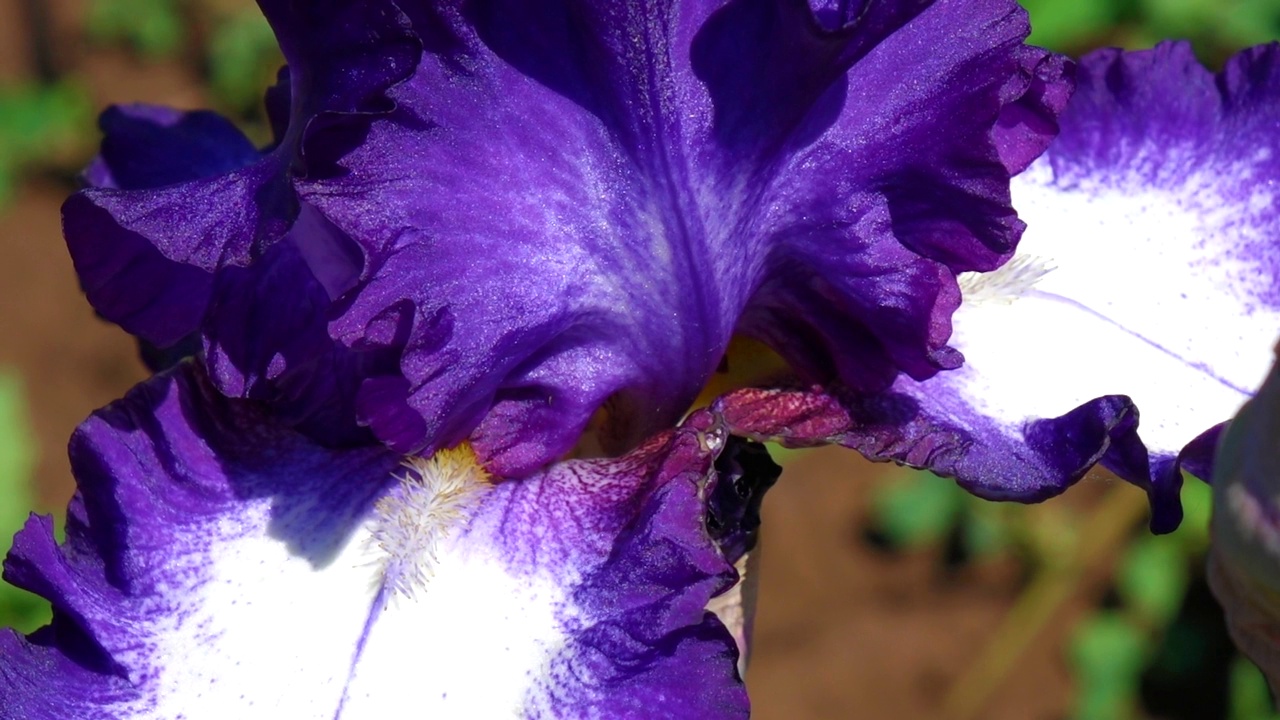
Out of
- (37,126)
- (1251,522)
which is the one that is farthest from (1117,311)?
(37,126)

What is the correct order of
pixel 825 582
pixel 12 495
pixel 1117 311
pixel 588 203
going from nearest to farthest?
pixel 588 203 → pixel 1117 311 → pixel 12 495 → pixel 825 582

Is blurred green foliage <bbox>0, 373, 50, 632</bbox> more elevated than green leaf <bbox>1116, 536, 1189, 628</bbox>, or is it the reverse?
blurred green foliage <bbox>0, 373, 50, 632</bbox>

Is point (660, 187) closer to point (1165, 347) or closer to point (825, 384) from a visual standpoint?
point (825, 384)

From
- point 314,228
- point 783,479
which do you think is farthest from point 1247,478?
point 783,479

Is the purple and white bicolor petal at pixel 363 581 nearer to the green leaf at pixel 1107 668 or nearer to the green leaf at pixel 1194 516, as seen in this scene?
the green leaf at pixel 1194 516

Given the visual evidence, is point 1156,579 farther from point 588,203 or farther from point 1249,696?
point 588,203

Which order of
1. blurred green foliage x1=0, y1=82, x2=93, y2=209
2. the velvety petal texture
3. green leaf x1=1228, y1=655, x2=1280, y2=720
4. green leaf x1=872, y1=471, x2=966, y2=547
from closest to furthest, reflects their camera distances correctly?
1. the velvety petal texture
2. green leaf x1=1228, y1=655, x2=1280, y2=720
3. green leaf x1=872, y1=471, x2=966, y2=547
4. blurred green foliage x1=0, y1=82, x2=93, y2=209

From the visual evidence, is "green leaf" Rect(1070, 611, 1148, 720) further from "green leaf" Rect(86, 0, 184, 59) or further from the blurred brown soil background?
"green leaf" Rect(86, 0, 184, 59)

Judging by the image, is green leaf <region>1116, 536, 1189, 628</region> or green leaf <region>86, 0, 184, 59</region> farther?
green leaf <region>86, 0, 184, 59</region>

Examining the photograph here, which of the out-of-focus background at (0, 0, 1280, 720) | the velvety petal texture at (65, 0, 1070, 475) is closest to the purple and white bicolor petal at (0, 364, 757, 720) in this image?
the velvety petal texture at (65, 0, 1070, 475)
